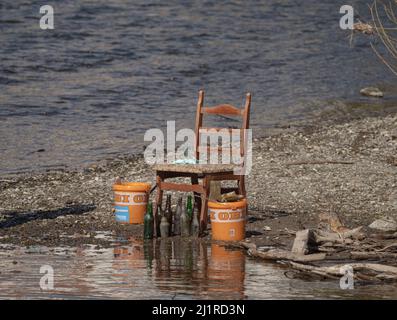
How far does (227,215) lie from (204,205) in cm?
46

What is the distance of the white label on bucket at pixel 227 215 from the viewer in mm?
10492

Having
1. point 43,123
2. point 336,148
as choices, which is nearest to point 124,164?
point 336,148

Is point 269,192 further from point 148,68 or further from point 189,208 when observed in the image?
point 148,68

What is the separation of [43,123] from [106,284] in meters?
11.2

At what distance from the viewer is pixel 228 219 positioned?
1051cm

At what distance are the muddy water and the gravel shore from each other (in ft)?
1.83

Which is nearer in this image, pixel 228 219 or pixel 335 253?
pixel 335 253

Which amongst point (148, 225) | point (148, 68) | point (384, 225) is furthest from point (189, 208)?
point (148, 68)

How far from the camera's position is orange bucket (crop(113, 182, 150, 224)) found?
1126cm

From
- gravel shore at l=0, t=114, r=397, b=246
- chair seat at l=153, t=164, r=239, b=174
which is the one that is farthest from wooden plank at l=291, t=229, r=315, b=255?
chair seat at l=153, t=164, r=239, b=174

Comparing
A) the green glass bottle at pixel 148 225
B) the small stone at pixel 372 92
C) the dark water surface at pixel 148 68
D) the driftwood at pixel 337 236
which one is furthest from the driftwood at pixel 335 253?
the small stone at pixel 372 92

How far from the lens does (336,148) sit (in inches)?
605

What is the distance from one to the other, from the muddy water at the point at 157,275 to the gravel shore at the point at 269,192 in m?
0.56
